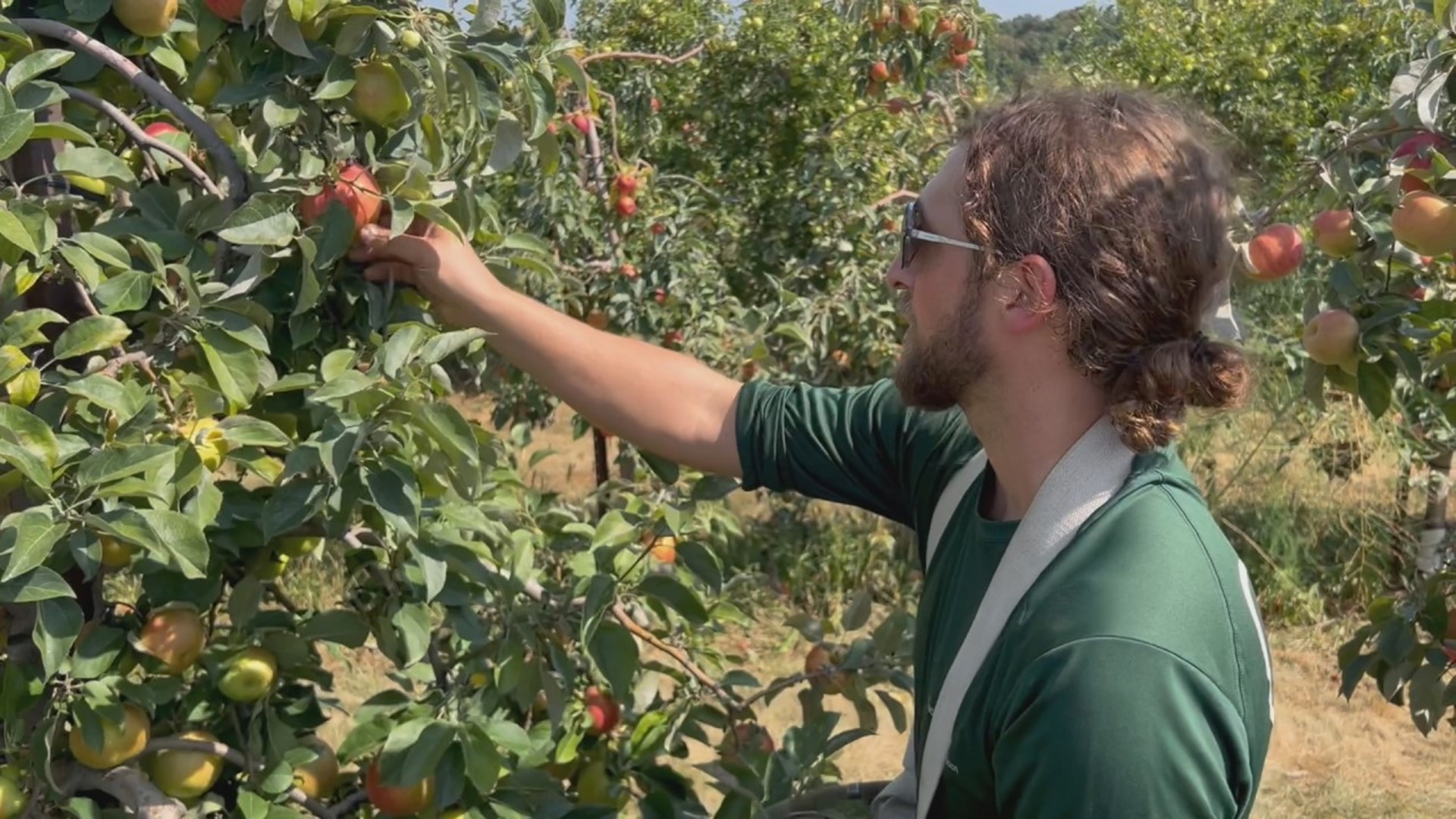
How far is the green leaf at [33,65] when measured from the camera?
113cm

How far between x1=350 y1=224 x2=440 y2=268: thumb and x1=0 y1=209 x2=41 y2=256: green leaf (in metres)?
0.33

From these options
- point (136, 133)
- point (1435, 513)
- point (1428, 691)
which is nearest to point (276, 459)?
point (136, 133)

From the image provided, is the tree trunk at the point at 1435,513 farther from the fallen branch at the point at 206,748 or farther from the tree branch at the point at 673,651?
the fallen branch at the point at 206,748

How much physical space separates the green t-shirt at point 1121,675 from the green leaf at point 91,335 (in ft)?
2.59

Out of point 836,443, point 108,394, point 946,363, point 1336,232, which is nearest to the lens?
point 108,394

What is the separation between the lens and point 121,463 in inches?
43.2

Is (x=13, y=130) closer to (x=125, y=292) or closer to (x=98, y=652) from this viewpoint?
(x=125, y=292)

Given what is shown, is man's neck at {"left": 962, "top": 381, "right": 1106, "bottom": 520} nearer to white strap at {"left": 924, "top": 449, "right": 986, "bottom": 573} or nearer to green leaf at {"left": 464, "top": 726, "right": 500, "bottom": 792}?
white strap at {"left": 924, "top": 449, "right": 986, "bottom": 573}

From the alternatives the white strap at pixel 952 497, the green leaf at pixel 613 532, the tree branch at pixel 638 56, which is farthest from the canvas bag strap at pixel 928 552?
the tree branch at pixel 638 56

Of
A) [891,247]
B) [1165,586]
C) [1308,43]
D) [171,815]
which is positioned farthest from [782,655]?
[1308,43]

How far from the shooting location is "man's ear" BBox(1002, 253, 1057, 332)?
48.8 inches

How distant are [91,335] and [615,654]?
60cm

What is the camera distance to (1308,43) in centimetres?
680

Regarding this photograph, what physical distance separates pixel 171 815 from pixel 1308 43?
6822 mm
